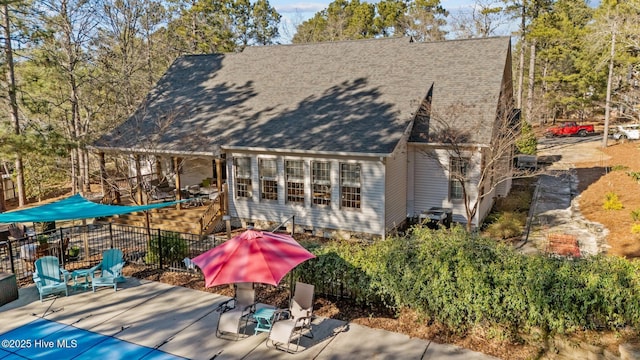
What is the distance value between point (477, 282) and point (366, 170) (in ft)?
25.4

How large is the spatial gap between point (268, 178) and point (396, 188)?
4940 millimetres

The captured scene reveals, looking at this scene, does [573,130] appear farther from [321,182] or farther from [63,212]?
[63,212]

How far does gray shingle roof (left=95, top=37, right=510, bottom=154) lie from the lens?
54.7 ft

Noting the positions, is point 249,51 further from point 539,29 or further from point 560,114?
point 560,114

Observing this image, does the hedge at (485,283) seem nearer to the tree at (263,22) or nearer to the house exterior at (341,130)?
the house exterior at (341,130)

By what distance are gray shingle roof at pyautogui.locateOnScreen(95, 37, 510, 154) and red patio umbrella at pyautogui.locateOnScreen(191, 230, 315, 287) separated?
23.7ft

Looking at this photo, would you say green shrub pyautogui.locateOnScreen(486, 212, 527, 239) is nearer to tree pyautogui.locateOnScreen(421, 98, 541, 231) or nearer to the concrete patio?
tree pyautogui.locateOnScreen(421, 98, 541, 231)

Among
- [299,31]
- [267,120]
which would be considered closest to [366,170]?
[267,120]

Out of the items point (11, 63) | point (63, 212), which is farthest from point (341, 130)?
point (11, 63)

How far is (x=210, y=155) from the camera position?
17.2m

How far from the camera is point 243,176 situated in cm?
1786

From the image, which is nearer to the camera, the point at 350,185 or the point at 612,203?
the point at 350,185

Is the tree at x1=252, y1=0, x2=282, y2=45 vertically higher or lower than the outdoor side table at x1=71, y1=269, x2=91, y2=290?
higher

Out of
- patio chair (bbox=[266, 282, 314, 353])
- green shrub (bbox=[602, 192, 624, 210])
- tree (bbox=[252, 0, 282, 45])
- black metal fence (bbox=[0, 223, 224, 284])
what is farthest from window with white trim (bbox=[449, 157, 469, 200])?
tree (bbox=[252, 0, 282, 45])
